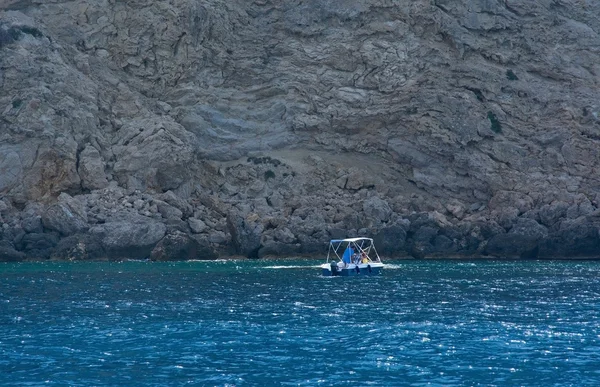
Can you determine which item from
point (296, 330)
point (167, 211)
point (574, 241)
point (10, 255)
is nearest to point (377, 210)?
point (574, 241)

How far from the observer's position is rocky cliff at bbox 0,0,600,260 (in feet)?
183

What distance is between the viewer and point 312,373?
62.2ft

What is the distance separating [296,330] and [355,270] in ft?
71.3

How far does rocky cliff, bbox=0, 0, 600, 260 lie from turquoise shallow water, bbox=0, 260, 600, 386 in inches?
541

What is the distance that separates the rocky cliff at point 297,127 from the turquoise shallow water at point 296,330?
1373cm

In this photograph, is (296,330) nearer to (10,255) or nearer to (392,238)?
(10,255)

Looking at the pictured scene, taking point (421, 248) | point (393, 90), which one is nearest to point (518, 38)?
point (393, 90)

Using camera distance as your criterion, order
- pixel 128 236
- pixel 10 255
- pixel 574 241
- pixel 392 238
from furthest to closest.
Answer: pixel 392 238 → pixel 574 241 → pixel 128 236 → pixel 10 255

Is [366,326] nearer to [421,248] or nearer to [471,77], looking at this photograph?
[421,248]

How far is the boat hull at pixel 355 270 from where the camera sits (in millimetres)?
45250

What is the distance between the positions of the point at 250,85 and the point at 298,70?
12.5 feet


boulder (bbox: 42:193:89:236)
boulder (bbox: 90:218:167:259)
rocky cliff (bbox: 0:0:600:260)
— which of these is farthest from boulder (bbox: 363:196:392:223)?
boulder (bbox: 42:193:89:236)

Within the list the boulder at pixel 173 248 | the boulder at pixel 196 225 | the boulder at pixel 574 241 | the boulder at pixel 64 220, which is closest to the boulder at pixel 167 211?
the boulder at pixel 196 225

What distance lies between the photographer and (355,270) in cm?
4619
